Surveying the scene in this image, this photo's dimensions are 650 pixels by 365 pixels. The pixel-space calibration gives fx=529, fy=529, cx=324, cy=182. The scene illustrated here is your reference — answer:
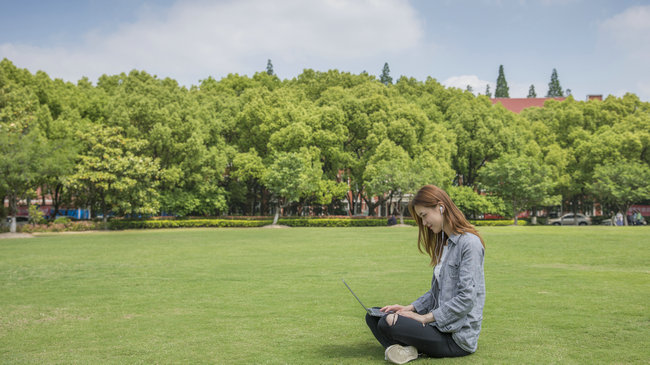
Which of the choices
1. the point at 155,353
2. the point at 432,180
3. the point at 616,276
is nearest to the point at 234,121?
the point at 432,180

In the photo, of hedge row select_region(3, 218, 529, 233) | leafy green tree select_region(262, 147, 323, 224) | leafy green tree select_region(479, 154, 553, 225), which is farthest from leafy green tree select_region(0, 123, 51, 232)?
leafy green tree select_region(479, 154, 553, 225)

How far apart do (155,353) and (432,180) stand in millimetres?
40238

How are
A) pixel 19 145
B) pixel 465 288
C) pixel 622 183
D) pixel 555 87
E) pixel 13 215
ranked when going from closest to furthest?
pixel 465 288 < pixel 13 215 < pixel 19 145 < pixel 622 183 < pixel 555 87

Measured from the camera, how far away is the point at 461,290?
4.65 meters

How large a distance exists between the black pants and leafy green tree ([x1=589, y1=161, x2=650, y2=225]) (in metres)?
47.8

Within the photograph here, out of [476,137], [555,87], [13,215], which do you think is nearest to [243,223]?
[13,215]

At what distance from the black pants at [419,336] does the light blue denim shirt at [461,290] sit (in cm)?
7

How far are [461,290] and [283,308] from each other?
4435mm

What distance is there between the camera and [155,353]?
5785 millimetres

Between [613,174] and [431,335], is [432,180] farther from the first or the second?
[431,335]

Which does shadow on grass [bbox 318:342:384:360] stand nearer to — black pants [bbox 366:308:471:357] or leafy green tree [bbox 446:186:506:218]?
black pants [bbox 366:308:471:357]

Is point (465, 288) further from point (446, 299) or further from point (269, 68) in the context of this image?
point (269, 68)

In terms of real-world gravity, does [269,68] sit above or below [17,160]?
above

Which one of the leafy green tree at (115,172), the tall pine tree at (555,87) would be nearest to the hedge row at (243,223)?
the leafy green tree at (115,172)
